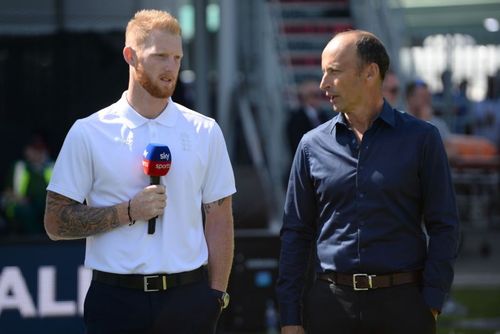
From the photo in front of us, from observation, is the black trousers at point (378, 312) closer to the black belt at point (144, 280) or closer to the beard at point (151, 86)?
the black belt at point (144, 280)

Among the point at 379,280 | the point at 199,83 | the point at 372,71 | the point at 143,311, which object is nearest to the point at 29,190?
the point at 199,83

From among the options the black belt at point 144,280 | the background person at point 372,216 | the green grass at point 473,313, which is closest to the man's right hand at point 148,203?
the black belt at point 144,280

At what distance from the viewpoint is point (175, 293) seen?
5012 mm

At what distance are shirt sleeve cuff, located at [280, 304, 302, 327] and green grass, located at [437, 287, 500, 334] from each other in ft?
17.8

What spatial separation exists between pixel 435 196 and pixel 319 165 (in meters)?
0.52

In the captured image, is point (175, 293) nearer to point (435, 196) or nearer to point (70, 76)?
point (435, 196)

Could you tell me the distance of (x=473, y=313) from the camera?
11.4 m

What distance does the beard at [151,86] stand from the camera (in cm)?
503

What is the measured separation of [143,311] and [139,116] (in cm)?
82

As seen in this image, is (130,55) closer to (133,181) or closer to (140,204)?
(133,181)

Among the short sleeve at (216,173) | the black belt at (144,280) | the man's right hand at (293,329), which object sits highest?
the short sleeve at (216,173)

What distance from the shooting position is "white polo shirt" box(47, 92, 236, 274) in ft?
16.4

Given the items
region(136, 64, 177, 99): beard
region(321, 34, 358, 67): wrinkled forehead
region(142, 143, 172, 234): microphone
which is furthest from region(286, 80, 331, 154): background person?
region(142, 143, 172, 234): microphone

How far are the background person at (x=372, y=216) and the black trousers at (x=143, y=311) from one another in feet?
1.35
